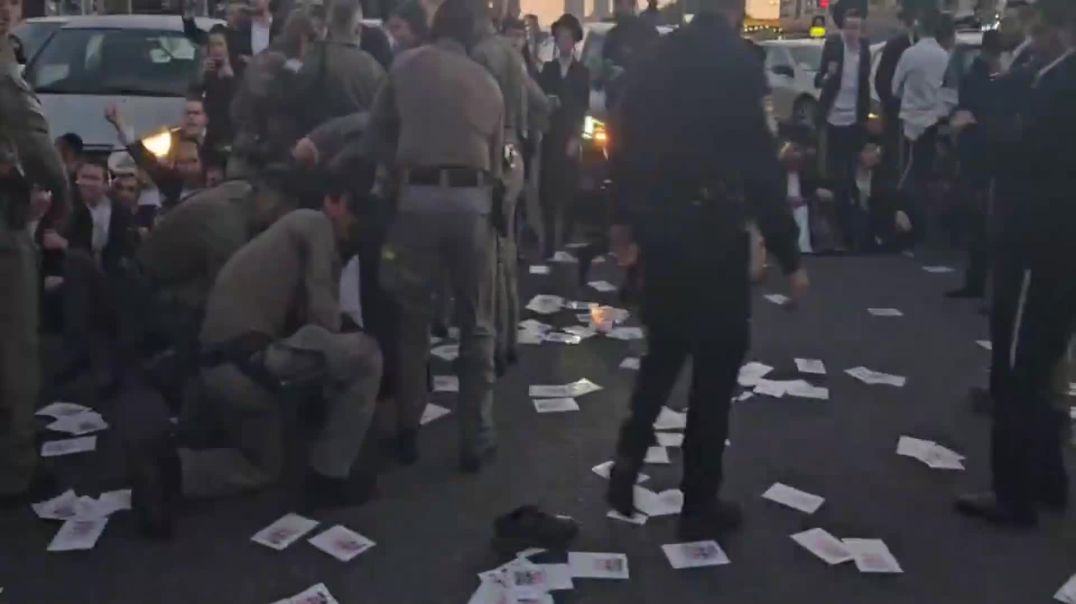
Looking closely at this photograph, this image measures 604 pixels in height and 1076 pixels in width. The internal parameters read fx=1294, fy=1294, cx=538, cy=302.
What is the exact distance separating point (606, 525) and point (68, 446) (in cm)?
245

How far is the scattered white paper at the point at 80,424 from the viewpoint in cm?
588

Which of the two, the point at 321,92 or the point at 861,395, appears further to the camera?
the point at 861,395

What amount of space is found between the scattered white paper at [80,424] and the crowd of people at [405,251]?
0.15 m

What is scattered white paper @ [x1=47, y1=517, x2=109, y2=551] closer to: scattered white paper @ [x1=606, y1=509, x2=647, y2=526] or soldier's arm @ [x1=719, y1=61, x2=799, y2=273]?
scattered white paper @ [x1=606, y1=509, x2=647, y2=526]

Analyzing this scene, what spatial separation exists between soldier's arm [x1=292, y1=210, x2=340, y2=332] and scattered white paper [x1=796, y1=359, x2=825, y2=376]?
9.91ft

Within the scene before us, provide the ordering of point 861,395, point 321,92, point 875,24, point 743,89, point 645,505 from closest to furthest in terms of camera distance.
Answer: point 743,89 < point 645,505 < point 321,92 < point 861,395 < point 875,24

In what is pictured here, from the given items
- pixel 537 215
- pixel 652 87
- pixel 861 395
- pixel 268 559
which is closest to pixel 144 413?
pixel 268 559

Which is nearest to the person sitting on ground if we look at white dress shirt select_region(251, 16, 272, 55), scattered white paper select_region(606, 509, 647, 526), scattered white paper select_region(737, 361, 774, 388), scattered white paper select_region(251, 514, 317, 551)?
scattered white paper select_region(251, 514, 317, 551)

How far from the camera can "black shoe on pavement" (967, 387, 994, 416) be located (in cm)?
630

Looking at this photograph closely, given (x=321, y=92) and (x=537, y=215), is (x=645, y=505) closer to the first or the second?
(x=321, y=92)

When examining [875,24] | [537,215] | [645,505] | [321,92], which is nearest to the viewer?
[645,505]

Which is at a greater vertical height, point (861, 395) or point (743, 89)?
point (743, 89)

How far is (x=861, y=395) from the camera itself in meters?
6.59

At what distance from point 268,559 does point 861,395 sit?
3.34 metres
